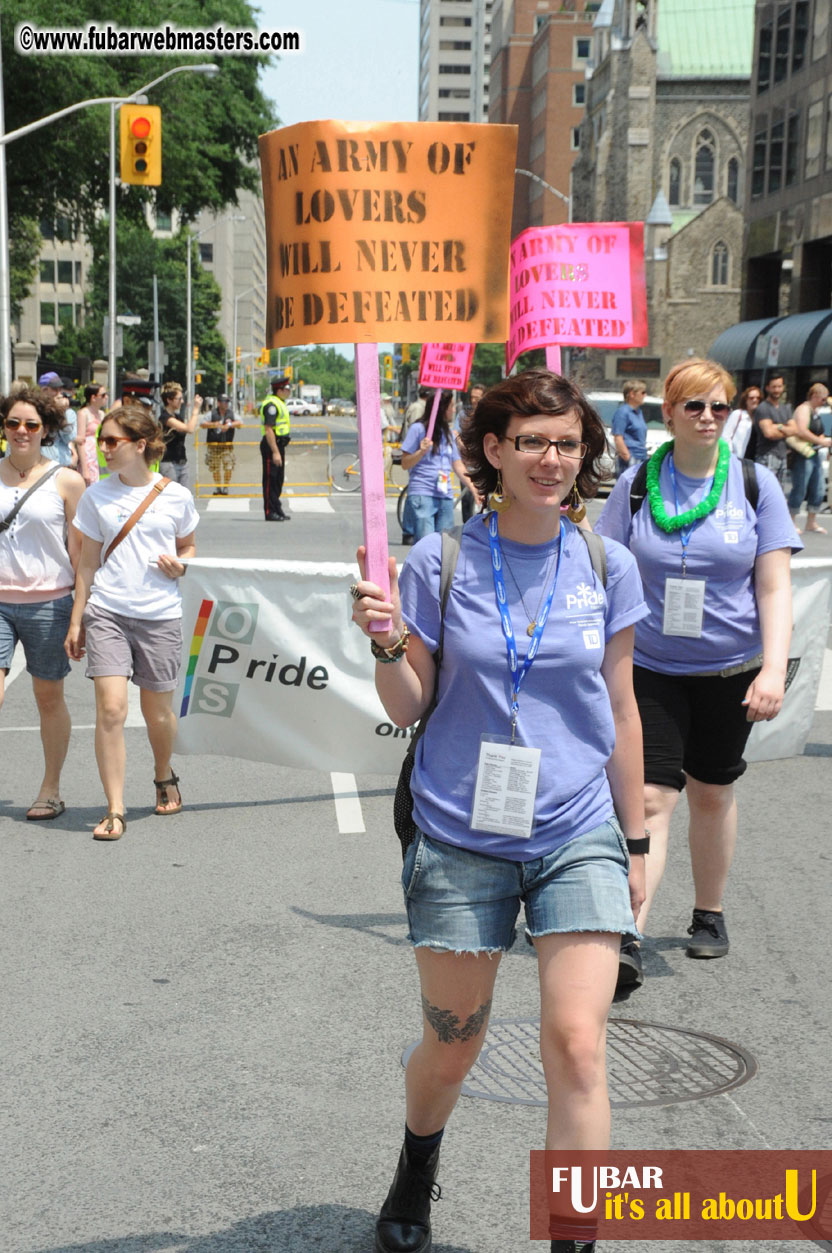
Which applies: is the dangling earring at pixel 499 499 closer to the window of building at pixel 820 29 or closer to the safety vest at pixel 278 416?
the safety vest at pixel 278 416

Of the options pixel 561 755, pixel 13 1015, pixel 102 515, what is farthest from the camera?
pixel 102 515

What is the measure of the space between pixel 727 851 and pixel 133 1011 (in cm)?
204

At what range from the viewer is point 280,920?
5.73 metres

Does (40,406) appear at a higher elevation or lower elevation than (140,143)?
lower

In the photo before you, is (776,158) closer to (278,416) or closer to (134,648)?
(278,416)

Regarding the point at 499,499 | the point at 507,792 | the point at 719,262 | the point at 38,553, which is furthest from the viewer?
the point at 719,262

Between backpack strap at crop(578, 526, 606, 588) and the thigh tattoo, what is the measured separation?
90cm

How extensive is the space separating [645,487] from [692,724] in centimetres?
80

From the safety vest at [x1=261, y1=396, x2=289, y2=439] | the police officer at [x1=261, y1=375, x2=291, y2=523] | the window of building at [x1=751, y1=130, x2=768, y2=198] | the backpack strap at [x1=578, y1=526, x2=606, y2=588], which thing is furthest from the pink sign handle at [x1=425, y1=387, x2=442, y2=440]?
the window of building at [x1=751, y1=130, x2=768, y2=198]

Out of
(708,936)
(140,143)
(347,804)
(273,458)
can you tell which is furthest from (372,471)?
(140,143)

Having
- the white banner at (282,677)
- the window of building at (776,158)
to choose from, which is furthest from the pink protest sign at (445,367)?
the window of building at (776,158)

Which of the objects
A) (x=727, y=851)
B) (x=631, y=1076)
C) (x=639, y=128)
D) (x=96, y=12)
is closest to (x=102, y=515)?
(x=727, y=851)

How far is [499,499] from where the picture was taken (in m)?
3.29

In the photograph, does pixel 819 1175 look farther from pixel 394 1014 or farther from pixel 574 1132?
pixel 394 1014
